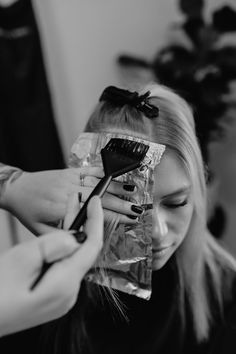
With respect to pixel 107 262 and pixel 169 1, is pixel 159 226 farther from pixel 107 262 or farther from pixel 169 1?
pixel 169 1

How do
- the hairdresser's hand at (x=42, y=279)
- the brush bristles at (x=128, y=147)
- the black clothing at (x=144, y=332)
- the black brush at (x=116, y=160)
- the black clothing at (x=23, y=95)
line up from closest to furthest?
the hairdresser's hand at (x=42, y=279), the black brush at (x=116, y=160), the brush bristles at (x=128, y=147), the black clothing at (x=144, y=332), the black clothing at (x=23, y=95)

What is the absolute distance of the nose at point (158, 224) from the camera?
0.89 m

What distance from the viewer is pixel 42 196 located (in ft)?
2.55

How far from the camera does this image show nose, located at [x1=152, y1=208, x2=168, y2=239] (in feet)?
2.91

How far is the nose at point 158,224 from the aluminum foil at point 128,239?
3.0 inches

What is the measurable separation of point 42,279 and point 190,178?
18.8 inches

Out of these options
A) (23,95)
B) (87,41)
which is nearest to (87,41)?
(87,41)

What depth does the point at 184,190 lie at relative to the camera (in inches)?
35.9

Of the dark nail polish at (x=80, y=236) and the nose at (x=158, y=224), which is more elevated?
the dark nail polish at (x=80, y=236)

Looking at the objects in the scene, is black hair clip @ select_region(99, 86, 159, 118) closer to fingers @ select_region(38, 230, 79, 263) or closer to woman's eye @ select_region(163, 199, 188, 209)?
woman's eye @ select_region(163, 199, 188, 209)

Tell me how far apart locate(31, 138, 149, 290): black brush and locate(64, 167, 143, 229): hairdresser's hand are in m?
0.06

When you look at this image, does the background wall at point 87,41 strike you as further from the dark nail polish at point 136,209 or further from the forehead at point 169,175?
the dark nail polish at point 136,209

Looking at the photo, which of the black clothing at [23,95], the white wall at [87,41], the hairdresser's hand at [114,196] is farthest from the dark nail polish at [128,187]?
the white wall at [87,41]

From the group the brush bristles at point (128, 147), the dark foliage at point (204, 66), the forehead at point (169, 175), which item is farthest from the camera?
the dark foliage at point (204, 66)
